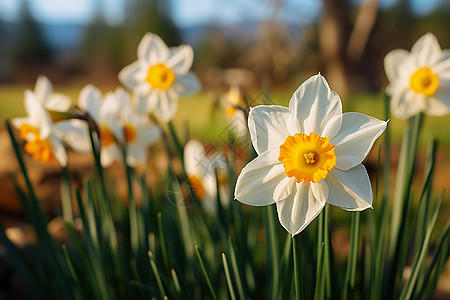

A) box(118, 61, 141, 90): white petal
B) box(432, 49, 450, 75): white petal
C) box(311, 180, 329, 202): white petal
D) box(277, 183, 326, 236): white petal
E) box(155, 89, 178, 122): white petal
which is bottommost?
box(277, 183, 326, 236): white petal

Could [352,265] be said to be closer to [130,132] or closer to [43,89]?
[130,132]

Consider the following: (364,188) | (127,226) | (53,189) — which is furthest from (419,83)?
(53,189)

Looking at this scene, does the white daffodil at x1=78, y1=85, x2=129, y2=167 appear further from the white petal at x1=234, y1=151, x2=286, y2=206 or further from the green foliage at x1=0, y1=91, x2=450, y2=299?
the white petal at x1=234, y1=151, x2=286, y2=206

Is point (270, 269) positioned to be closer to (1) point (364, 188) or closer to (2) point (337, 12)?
(1) point (364, 188)

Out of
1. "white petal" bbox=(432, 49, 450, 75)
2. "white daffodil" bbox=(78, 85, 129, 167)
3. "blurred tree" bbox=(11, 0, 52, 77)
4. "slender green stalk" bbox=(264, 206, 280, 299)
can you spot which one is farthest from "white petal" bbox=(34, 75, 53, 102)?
"blurred tree" bbox=(11, 0, 52, 77)

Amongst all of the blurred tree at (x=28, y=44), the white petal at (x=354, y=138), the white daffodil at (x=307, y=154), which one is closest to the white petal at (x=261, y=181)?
the white daffodil at (x=307, y=154)

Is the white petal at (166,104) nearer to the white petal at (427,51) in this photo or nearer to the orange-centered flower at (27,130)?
the orange-centered flower at (27,130)
